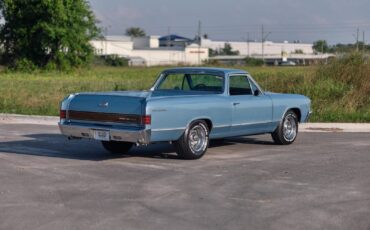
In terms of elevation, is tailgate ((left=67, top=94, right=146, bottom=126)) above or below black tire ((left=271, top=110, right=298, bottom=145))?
above

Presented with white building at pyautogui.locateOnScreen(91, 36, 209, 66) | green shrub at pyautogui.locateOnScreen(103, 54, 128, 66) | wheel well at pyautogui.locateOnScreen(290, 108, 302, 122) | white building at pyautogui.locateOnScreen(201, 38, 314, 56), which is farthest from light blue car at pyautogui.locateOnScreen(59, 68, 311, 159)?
white building at pyautogui.locateOnScreen(201, 38, 314, 56)

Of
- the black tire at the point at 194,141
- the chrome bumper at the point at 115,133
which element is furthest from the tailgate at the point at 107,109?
the black tire at the point at 194,141

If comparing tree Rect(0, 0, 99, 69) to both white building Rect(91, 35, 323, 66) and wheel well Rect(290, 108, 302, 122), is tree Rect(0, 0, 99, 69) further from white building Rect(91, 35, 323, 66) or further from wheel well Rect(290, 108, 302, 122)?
wheel well Rect(290, 108, 302, 122)

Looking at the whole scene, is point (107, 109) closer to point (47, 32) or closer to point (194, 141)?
point (194, 141)

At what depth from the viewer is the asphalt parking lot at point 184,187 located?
810 cm

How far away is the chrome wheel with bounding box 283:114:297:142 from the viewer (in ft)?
49.7

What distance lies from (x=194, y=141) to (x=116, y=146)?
1.66m

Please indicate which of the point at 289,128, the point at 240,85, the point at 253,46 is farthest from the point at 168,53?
the point at 240,85

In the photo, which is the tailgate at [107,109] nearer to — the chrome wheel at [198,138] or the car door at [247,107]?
the chrome wheel at [198,138]

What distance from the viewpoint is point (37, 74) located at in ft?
203

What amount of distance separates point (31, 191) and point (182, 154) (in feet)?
11.9

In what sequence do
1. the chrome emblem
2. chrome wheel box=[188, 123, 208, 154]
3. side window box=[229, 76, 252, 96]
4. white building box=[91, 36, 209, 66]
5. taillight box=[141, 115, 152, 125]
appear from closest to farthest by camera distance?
taillight box=[141, 115, 152, 125] < the chrome emblem < chrome wheel box=[188, 123, 208, 154] < side window box=[229, 76, 252, 96] < white building box=[91, 36, 209, 66]

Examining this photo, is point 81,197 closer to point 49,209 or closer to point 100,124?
point 49,209

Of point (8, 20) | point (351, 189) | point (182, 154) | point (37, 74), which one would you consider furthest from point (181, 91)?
point (8, 20)
